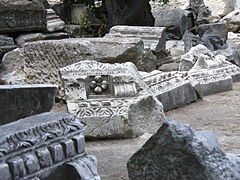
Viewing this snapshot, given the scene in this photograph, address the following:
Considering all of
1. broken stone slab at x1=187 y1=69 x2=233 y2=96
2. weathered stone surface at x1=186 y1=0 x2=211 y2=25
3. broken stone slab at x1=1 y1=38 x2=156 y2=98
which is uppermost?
weathered stone surface at x1=186 y1=0 x2=211 y2=25

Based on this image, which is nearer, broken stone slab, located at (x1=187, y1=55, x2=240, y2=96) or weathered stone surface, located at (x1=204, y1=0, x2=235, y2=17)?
broken stone slab, located at (x1=187, y1=55, x2=240, y2=96)

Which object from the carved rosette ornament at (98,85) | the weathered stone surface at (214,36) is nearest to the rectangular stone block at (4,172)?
the carved rosette ornament at (98,85)

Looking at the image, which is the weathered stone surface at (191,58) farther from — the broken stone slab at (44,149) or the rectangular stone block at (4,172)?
the rectangular stone block at (4,172)

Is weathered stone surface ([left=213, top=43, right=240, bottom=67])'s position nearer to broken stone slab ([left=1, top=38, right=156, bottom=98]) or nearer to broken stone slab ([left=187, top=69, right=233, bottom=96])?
broken stone slab ([left=187, top=69, right=233, bottom=96])

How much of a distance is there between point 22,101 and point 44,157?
1015 mm

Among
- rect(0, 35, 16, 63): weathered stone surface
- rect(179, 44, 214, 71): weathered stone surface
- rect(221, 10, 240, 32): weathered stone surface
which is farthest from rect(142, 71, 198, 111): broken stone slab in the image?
rect(221, 10, 240, 32): weathered stone surface

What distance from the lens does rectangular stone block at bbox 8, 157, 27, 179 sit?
9.13 feet

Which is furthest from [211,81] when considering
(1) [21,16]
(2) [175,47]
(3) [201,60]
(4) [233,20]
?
(4) [233,20]

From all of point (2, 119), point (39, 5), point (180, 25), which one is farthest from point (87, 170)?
point (180, 25)

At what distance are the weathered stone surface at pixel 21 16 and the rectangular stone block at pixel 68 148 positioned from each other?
4.81 meters

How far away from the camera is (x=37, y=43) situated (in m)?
6.71

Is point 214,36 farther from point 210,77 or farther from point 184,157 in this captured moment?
point 184,157

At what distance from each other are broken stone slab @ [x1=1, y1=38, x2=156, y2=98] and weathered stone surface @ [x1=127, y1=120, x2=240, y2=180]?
3.60 meters

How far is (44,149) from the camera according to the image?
2.98 meters
